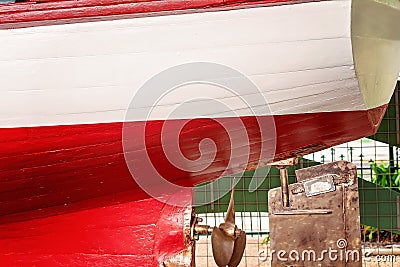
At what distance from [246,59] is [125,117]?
203 millimetres

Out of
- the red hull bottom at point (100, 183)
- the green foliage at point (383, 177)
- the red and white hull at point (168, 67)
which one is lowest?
the red hull bottom at point (100, 183)

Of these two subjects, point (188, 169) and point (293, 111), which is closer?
point (293, 111)

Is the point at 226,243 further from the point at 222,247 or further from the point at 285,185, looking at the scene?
the point at 285,185

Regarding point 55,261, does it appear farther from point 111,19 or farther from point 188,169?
point 111,19

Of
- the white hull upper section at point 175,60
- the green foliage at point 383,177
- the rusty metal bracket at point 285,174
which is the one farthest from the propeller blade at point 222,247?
the green foliage at point 383,177

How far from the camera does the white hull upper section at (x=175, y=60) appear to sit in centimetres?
101

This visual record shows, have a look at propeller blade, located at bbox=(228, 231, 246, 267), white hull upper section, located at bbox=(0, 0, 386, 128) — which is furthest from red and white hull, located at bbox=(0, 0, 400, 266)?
propeller blade, located at bbox=(228, 231, 246, 267)

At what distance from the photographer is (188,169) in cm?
121

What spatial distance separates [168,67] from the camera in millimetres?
1042

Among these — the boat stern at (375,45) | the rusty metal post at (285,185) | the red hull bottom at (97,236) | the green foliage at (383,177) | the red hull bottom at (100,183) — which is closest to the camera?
the boat stern at (375,45)

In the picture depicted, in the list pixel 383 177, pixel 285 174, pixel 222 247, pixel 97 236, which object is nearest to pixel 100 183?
pixel 97 236

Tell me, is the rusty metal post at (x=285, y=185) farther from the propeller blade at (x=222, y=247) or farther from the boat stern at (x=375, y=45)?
the boat stern at (x=375, y=45)

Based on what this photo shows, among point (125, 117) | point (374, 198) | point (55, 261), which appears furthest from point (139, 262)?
point (374, 198)

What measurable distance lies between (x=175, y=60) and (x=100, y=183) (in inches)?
11.2
